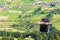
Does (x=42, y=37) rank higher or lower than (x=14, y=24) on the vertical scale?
higher

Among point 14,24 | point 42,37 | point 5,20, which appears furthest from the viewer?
point 5,20

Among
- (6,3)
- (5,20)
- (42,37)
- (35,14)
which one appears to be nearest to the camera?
(42,37)

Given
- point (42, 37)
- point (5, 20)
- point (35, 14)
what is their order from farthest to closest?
point (35, 14) < point (5, 20) < point (42, 37)

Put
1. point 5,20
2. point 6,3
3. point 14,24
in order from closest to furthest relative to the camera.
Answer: point 14,24, point 5,20, point 6,3

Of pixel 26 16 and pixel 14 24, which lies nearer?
pixel 14 24

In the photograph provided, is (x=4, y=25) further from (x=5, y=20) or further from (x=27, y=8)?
(x=27, y=8)

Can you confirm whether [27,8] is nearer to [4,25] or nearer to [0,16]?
[0,16]

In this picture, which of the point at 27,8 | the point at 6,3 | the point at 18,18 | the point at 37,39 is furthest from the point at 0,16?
the point at 37,39

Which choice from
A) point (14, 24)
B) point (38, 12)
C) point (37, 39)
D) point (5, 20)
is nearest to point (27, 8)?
point (38, 12)

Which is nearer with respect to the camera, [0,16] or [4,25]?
[4,25]
